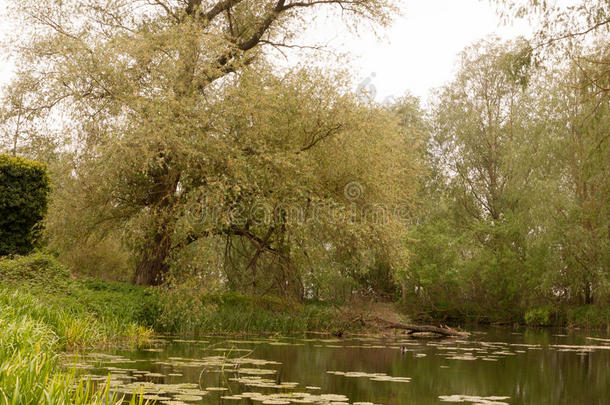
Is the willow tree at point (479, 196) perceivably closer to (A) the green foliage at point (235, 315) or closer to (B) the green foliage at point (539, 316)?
(B) the green foliage at point (539, 316)

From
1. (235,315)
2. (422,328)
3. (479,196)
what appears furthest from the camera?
(479,196)

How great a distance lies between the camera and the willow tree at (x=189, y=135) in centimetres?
1448

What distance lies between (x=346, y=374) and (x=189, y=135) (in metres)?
7.81

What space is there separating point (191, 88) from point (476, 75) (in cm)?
2128

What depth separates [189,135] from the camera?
574 inches

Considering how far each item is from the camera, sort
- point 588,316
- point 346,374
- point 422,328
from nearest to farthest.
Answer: point 346,374, point 422,328, point 588,316

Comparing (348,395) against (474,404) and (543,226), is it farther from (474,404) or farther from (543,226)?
(543,226)

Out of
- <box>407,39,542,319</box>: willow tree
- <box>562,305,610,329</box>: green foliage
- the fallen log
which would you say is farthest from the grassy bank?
<box>562,305,610,329</box>: green foliage

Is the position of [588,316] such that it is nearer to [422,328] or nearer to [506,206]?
[506,206]

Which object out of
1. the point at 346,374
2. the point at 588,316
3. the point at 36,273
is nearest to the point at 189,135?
the point at 36,273

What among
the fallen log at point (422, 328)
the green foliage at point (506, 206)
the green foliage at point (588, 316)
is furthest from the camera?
the green foliage at point (588, 316)

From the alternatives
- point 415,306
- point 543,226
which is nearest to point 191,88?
point 543,226

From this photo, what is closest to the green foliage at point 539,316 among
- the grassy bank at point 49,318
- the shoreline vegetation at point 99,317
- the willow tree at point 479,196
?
the willow tree at point 479,196

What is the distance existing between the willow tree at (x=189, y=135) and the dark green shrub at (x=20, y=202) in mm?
1454
